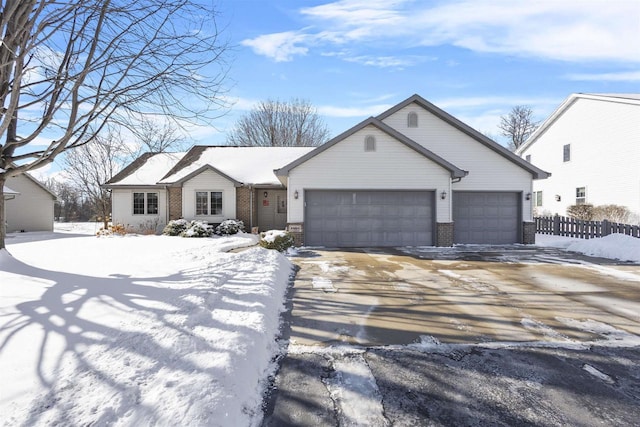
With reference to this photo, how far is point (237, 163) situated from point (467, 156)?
522 inches

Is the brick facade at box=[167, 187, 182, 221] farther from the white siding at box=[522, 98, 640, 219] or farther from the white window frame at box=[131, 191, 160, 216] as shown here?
the white siding at box=[522, 98, 640, 219]

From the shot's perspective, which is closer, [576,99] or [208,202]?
[208,202]

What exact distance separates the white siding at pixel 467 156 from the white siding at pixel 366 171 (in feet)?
6.87

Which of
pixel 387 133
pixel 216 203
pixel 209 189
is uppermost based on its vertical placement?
pixel 387 133

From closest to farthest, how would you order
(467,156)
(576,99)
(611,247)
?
1. (611,247)
2. (467,156)
3. (576,99)

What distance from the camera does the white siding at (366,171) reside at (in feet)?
46.4

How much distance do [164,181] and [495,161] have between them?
17.4 meters

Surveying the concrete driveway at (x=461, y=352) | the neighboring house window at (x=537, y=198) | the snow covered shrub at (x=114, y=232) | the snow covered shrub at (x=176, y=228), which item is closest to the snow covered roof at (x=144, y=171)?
the snow covered shrub at (x=114, y=232)

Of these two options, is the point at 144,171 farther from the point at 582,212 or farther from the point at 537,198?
the point at 537,198

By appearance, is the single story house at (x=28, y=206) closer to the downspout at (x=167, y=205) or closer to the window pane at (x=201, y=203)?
the downspout at (x=167, y=205)

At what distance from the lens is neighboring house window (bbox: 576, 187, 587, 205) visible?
70.4ft

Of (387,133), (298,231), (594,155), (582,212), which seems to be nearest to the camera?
(298,231)

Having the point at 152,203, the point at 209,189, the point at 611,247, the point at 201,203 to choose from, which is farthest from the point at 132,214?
the point at 611,247

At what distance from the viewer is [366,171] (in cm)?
1423
